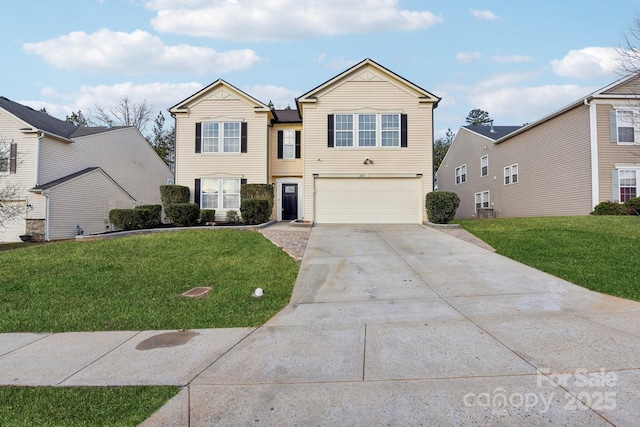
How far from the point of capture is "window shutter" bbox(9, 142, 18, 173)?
1557 centimetres

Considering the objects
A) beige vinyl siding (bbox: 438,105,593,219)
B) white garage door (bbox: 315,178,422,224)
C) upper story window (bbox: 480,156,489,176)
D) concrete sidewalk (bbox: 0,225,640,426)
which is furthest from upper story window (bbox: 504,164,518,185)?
concrete sidewalk (bbox: 0,225,640,426)

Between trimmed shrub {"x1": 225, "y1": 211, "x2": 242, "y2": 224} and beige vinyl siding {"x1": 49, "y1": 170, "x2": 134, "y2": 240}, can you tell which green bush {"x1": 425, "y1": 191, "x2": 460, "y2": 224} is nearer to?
trimmed shrub {"x1": 225, "y1": 211, "x2": 242, "y2": 224}

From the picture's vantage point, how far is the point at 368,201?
15.0 meters

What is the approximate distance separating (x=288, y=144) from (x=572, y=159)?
13.7 metres

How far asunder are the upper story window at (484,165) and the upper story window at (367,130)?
11.5m

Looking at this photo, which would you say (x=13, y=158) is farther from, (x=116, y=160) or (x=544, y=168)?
(x=544, y=168)

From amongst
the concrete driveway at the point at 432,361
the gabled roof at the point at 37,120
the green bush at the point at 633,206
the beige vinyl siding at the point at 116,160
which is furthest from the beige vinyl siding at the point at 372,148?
the gabled roof at the point at 37,120

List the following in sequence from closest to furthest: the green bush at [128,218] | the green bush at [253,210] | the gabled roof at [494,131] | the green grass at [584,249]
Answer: the green grass at [584,249], the green bush at [128,218], the green bush at [253,210], the gabled roof at [494,131]

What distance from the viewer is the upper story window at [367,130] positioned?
15180 millimetres

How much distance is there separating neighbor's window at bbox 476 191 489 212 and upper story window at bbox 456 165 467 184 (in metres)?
2.62

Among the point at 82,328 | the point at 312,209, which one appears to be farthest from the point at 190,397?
the point at 312,209

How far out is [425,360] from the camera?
3500 mm

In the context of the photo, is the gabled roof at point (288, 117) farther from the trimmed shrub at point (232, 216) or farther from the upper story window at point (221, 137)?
the trimmed shrub at point (232, 216)

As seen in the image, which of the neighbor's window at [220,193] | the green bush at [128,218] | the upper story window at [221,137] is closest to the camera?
the green bush at [128,218]
